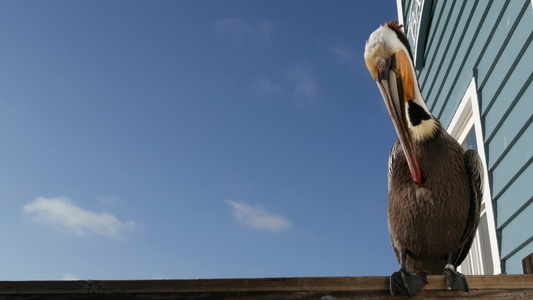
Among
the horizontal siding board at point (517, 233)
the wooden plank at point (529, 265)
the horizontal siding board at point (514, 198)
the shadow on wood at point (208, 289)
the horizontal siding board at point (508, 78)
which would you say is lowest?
the shadow on wood at point (208, 289)

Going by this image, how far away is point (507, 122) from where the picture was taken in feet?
12.1

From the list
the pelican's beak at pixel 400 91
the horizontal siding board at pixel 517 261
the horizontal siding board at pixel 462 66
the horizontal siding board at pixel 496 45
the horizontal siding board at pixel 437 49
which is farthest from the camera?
the horizontal siding board at pixel 437 49

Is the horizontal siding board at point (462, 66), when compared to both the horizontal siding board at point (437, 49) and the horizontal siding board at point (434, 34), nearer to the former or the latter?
the horizontal siding board at point (437, 49)

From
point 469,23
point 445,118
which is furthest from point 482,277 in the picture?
point 445,118

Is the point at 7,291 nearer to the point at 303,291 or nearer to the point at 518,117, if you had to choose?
the point at 303,291

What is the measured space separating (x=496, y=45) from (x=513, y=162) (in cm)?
92

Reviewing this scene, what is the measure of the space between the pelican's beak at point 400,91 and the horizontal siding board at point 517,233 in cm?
107

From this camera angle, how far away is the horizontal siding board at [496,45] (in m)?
3.55

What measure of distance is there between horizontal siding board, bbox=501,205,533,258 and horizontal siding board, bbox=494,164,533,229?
5 centimetres

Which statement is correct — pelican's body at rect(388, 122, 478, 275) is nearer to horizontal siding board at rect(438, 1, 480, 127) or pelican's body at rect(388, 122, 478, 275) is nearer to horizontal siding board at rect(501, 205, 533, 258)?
horizontal siding board at rect(501, 205, 533, 258)

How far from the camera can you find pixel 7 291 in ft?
5.45

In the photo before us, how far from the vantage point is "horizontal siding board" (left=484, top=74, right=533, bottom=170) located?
3.35m

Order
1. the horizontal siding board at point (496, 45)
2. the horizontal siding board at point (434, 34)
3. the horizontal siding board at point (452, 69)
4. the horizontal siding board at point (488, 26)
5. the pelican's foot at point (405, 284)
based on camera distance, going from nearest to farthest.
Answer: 1. the pelican's foot at point (405, 284)
2. the horizontal siding board at point (496, 45)
3. the horizontal siding board at point (488, 26)
4. the horizontal siding board at point (452, 69)
5. the horizontal siding board at point (434, 34)

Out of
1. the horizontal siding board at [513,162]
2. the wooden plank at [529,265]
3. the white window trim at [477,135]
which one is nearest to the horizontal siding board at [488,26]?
the white window trim at [477,135]
